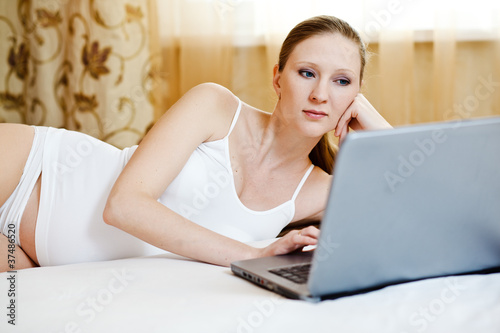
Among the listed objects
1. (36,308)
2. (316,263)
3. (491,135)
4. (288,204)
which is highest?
(491,135)

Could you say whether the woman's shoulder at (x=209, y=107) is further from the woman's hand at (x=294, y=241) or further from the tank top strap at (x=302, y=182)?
the woman's hand at (x=294, y=241)

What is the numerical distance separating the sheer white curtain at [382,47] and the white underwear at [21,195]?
1.15 m

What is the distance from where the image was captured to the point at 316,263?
2.40 ft

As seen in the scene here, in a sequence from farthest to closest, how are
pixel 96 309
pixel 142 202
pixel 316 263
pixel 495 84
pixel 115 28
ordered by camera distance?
pixel 115 28
pixel 495 84
pixel 142 202
pixel 96 309
pixel 316 263

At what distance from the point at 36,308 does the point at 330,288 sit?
422 millimetres

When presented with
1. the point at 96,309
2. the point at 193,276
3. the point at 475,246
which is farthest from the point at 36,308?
the point at 475,246

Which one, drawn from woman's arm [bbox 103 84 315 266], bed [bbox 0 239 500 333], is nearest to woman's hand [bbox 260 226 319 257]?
woman's arm [bbox 103 84 315 266]

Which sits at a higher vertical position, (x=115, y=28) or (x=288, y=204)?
(x=115, y=28)

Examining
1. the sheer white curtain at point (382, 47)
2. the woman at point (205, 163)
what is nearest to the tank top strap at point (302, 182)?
the woman at point (205, 163)

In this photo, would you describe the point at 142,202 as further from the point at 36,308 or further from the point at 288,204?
the point at 288,204

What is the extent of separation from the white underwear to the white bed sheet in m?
0.46

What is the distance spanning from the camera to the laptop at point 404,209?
2.30ft

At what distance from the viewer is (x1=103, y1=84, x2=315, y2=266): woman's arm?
1.14m

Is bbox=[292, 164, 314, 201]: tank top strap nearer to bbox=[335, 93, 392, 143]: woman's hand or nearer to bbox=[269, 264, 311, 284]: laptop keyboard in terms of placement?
bbox=[335, 93, 392, 143]: woman's hand
